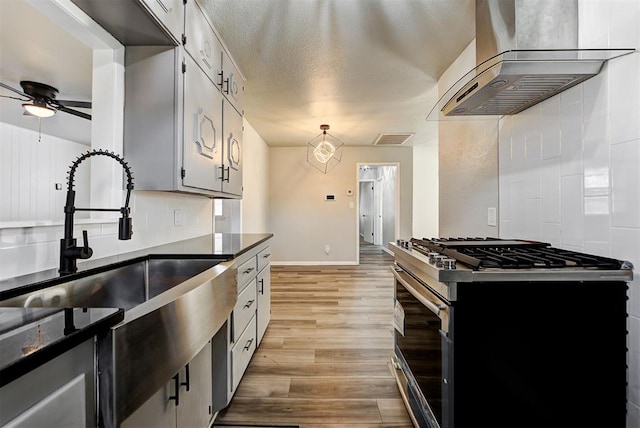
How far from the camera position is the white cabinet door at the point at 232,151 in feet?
7.97

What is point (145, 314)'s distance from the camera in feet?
2.41

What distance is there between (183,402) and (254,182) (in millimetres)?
4018

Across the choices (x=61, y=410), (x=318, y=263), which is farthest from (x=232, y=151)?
(x=318, y=263)

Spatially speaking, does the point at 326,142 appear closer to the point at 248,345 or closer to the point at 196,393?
the point at 248,345

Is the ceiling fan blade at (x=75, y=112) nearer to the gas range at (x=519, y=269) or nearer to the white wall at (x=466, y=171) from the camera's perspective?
the gas range at (x=519, y=269)

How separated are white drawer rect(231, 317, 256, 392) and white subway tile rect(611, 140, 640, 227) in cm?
184

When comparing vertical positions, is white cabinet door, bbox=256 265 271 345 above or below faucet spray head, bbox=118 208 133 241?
below

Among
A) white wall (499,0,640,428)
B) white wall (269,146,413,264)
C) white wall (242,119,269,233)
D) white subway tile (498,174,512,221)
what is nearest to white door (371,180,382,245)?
white wall (269,146,413,264)

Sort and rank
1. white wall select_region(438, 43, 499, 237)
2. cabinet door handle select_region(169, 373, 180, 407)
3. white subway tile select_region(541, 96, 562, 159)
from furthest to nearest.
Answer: white wall select_region(438, 43, 499, 237) → white subway tile select_region(541, 96, 562, 159) → cabinet door handle select_region(169, 373, 180, 407)

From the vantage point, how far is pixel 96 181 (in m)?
1.61

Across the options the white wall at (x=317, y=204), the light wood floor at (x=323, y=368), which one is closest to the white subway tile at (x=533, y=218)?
the light wood floor at (x=323, y=368)

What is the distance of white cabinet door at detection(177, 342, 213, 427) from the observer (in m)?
1.14

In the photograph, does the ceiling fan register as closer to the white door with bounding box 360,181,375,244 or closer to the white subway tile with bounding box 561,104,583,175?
the white subway tile with bounding box 561,104,583,175

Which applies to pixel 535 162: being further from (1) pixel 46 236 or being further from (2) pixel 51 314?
(1) pixel 46 236
